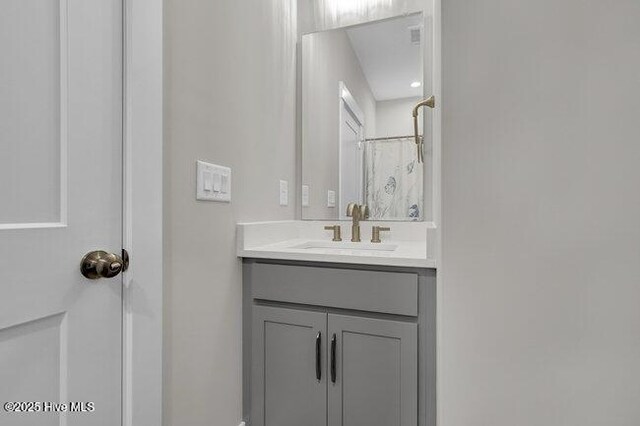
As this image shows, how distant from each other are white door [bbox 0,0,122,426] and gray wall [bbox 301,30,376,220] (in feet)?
3.54

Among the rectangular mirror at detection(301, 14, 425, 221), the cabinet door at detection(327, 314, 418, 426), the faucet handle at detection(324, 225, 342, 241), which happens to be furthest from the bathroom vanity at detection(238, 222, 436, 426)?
the rectangular mirror at detection(301, 14, 425, 221)

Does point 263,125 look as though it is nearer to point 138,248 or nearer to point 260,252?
point 260,252

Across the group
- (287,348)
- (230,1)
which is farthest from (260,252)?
(230,1)

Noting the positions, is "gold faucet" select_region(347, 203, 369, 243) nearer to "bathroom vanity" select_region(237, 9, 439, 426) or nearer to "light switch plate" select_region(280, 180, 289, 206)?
"bathroom vanity" select_region(237, 9, 439, 426)

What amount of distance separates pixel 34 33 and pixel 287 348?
109cm

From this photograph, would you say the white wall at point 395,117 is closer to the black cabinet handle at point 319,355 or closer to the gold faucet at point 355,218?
the gold faucet at point 355,218

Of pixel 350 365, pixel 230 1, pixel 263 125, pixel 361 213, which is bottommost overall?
pixel 350 365

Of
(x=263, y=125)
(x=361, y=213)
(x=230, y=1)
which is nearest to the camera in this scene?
(x=230, y=1)

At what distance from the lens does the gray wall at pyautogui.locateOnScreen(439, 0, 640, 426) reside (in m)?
0.43

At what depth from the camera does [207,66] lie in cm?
106

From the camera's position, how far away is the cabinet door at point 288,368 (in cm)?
114

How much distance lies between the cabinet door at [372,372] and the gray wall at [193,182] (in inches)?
15.0

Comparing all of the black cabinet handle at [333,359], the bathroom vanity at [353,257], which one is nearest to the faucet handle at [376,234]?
the bathroom vanity at [353,257]

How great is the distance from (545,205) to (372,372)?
0.81 metres
